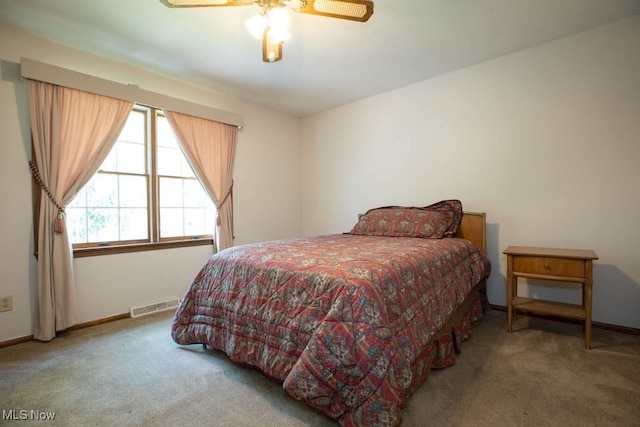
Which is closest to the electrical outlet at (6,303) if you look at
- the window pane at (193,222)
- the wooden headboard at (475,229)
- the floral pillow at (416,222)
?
the window pane at (193,222)

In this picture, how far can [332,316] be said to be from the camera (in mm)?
1269

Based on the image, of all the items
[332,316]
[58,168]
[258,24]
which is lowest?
[332,316]

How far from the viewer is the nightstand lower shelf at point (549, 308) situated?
6.79ft

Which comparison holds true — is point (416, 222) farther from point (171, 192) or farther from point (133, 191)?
point (133, 191)

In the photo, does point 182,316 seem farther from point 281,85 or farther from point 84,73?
point 281,85

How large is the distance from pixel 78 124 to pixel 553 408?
3.76 m

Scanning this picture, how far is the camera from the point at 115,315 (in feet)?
8.83

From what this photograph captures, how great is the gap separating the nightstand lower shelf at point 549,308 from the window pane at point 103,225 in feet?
11.9

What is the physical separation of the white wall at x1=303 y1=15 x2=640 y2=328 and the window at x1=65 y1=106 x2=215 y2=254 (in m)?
2.27

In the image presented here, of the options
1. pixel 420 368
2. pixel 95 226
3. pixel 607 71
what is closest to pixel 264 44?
pixel 420 368

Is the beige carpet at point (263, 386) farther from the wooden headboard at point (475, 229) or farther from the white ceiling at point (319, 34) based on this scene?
the white ceiling at point (319, 34)

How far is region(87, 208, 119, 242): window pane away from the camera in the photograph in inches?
104

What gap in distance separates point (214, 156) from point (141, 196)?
2.87ft

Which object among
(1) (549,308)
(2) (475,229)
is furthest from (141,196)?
(1) (549,308)
